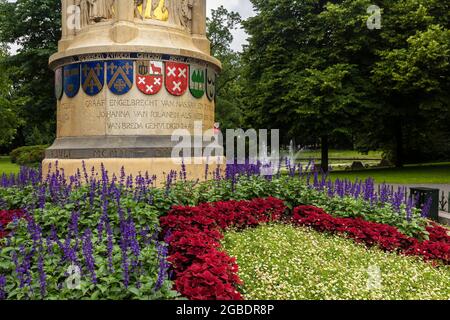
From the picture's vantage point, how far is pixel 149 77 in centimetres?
1105

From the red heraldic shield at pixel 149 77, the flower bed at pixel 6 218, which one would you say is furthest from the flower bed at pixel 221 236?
the red heraldic shield at pixel 149 77

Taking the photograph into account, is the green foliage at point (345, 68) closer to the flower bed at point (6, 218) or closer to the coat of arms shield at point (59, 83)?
the coat of arms shield at point (59, 83)

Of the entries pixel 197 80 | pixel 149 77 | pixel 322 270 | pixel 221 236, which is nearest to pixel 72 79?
pixel 149 77

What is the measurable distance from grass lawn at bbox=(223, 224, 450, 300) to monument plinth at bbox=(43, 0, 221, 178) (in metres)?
4.89

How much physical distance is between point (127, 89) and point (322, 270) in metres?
7.39

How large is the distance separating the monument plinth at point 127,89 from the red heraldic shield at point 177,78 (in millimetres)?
26

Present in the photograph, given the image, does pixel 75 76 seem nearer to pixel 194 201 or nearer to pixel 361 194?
pixel 194 201

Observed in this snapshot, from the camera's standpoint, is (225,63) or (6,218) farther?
(225,63)

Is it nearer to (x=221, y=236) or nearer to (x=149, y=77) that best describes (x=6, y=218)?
(x=221, y=236)

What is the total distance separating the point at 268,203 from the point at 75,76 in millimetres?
6687

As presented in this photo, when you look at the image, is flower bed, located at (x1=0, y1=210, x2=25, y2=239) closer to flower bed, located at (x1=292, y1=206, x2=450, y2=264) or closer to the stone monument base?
the stone monument base
